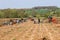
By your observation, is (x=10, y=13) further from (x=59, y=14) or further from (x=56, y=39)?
(x=56, y=39)

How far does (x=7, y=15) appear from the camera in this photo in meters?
92.8

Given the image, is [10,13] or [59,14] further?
[10,13]

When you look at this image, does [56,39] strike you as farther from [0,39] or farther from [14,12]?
[14,12]

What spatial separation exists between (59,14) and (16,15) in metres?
16.5

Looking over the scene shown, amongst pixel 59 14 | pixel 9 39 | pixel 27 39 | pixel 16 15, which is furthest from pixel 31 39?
pixel 16 15

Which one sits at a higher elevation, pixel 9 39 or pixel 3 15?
pixel 9 39

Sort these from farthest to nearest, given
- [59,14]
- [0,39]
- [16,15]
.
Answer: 1. [16,15]
2. [59,14]
3. [0,39]

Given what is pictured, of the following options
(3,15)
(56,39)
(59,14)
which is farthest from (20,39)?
(3,15)

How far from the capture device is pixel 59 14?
85188 mm

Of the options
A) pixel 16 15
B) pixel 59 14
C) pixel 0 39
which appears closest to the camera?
pixel 0 39

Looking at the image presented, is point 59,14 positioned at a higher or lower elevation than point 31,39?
lower

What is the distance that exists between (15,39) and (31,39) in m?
0.84

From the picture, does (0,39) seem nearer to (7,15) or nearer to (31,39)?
(31,39)

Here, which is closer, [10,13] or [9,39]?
[9,39]
